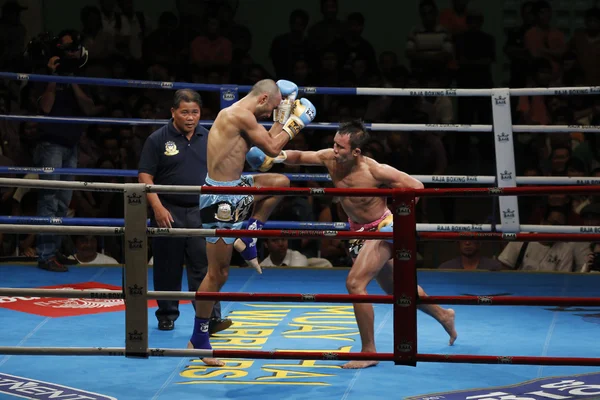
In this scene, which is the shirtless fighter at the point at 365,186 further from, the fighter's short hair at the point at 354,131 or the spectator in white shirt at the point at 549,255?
the spectator in white shirt at the point at 549,255

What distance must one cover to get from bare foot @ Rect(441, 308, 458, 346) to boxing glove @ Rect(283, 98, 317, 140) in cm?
131

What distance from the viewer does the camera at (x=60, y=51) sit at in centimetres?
749

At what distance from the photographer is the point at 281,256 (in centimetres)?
791

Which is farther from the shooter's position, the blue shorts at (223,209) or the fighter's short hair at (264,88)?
the fighter's short hair at (264,88)

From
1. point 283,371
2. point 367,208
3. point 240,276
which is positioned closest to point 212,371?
point 283,371

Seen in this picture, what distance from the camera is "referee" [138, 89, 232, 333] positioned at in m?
6.15

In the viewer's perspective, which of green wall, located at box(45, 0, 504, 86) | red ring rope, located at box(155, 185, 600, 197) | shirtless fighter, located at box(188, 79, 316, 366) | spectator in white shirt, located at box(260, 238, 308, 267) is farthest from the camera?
green wall, located at box(45, 0, 504, 86)

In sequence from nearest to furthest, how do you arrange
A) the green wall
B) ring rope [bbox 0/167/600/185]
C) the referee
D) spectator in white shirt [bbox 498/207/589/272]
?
the referee, ring rope [bbox 0/167/600/185], spectator in white shirt [bbox 498/207/589/272], the green wall

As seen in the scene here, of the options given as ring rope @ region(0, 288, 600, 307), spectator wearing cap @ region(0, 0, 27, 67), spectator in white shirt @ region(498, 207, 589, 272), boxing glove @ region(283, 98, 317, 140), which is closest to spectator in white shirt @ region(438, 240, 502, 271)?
spectator in white shirt @ region(498, 207, 589, 272)

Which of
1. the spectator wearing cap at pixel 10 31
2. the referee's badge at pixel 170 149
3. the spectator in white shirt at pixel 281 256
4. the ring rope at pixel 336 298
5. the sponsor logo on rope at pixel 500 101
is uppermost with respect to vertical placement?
the spectator wearing cap at pixel 10 31

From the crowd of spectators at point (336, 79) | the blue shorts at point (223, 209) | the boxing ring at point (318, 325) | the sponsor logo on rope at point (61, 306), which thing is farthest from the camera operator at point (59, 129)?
the blue shorts at point (223, 209)

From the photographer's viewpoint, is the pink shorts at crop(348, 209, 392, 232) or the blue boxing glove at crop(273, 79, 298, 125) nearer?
the pink shorts at crop(348, 209, 392, 232)

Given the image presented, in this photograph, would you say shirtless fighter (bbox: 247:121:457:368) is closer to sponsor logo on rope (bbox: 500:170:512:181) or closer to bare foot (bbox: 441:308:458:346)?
bare foot (bbox: 441:308:458:346)

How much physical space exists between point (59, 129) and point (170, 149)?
165 centimetres
